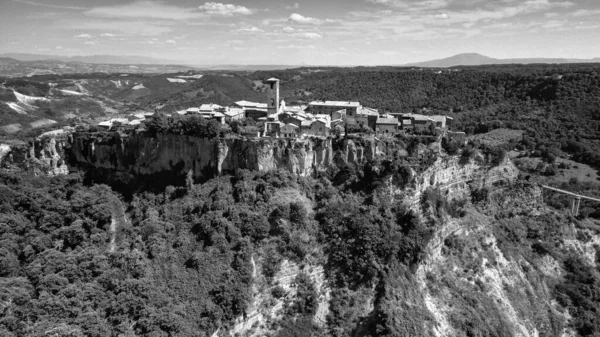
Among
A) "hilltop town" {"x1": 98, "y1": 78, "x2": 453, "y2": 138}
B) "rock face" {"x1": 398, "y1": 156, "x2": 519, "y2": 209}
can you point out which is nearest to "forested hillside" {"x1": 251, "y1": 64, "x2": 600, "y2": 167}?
"hilltop town" {"x1": 98, "y1": 78, "x2": 453, "y2": 138}

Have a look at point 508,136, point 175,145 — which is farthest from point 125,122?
point 508,136

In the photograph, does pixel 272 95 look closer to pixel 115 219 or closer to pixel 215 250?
pixel 115 219

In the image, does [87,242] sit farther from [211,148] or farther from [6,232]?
[211,148]

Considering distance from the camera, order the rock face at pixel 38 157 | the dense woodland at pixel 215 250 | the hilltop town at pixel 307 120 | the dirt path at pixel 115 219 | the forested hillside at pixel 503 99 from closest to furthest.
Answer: the dense woodland at pixel 215 250
the dirt path at pixel 115 219
the hilltop town at pixel 307 120
the rock face at pixel 38 157
the forested hillside at pixel 503 99

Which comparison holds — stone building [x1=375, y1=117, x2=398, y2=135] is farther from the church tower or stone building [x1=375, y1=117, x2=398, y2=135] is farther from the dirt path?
the dirt path

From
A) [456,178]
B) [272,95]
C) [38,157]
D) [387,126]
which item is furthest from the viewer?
[272,95]

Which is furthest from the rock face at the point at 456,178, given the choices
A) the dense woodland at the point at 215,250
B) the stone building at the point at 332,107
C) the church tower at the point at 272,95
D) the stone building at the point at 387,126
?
the church tower at the point at 272,95

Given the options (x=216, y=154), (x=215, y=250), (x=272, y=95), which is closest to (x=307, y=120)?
(x=272, y=95)

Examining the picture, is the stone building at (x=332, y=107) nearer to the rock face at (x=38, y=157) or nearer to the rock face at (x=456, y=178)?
the rock face at (x=456, y=178)
